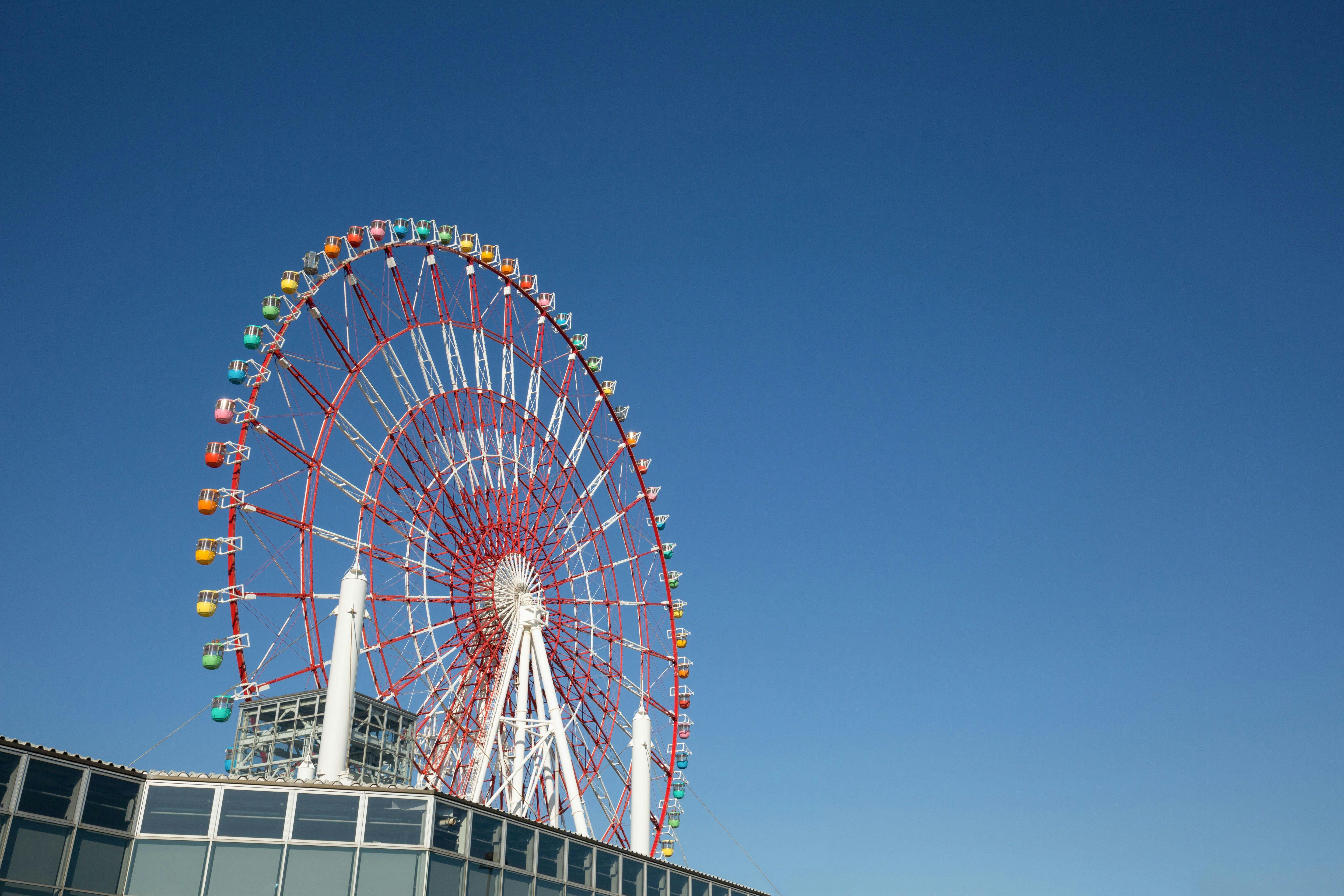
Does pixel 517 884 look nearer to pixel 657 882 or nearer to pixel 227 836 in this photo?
pixel 657 882

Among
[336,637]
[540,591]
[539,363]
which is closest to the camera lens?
[336,637]

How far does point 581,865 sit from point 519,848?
241 centimetres

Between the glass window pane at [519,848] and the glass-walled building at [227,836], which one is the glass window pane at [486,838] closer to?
the glass-walled building at [227,836]

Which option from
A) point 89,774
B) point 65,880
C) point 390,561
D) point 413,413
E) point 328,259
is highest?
point 328,259

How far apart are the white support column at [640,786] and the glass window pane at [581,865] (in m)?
13.1

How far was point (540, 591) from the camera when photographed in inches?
1804

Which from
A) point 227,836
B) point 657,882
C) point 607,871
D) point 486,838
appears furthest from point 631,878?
point 227,836

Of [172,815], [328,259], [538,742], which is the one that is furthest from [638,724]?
[172,815]

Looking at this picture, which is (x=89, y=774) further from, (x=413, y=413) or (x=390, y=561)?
(x=413, y=413)

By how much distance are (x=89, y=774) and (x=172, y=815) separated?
6.04ft

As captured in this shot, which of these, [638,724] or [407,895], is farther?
[638,724]

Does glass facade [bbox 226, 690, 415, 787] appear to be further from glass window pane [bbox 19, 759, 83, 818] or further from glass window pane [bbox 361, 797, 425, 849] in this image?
glass window pane [bbox 19, 759, 83, 818]

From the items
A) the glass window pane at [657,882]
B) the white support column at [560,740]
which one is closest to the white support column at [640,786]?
the white support column at [560,740]

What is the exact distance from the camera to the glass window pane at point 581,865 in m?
29.5
